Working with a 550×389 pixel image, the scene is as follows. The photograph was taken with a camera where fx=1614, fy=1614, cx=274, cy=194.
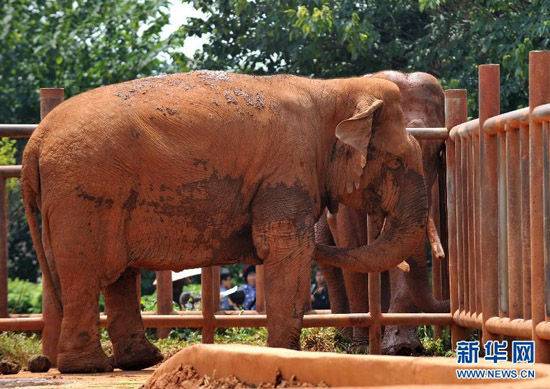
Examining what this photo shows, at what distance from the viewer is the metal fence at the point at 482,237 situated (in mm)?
9352

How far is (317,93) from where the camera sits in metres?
11.3

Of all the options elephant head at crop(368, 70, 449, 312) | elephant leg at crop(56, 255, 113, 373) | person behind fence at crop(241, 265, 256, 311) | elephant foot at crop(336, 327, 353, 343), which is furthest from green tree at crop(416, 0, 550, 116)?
elephant leg at crop(56, 255, 113, 373)

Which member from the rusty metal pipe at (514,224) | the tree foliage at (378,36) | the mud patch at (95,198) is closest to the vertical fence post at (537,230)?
the rusty metal pipe at (514,224)

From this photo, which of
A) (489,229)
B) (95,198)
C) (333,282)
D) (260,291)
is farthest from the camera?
(260,291)

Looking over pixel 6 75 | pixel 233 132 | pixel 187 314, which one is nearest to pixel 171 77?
pixel 233 132

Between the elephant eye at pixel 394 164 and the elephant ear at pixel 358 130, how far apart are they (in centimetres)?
33

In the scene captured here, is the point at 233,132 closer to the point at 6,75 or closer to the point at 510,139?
the point at 510,139

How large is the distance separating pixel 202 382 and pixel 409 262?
5201 millimetres

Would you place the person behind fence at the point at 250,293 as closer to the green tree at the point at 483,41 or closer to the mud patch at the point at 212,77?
the green tree at the point at 483,41

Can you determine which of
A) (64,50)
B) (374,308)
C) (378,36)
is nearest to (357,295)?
(374,308)

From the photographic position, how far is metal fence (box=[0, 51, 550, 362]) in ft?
30.7

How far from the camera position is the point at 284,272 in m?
10.7

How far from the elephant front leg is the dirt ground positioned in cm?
92

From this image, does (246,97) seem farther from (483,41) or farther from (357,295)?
(483,41)
